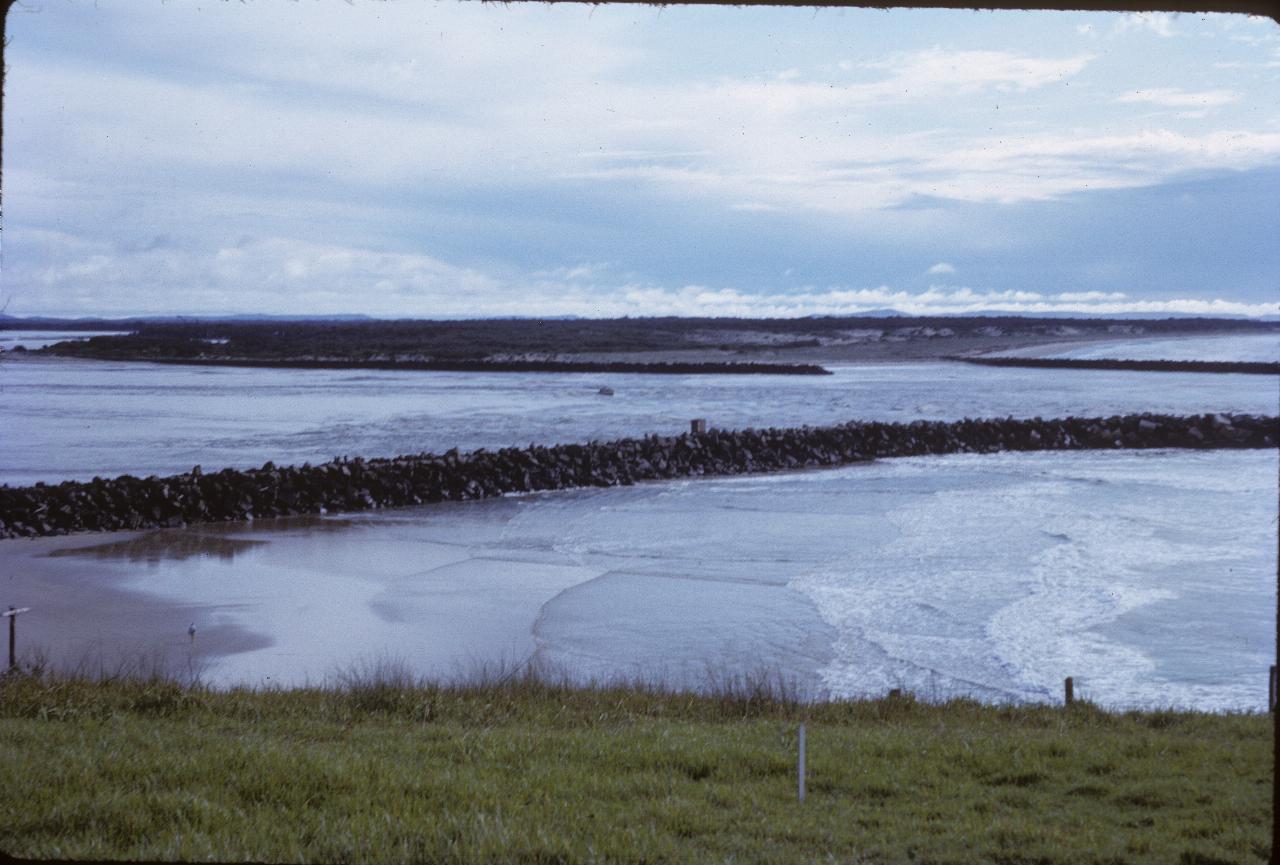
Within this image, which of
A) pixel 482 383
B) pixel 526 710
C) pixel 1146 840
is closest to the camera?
pixel 1146 840

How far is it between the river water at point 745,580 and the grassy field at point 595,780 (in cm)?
220

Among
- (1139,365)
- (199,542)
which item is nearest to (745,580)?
(199,542)

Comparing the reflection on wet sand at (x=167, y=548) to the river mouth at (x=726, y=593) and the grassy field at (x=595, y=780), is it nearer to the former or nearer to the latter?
the river mouth at (x=726, y=593)

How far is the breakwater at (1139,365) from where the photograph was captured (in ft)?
223

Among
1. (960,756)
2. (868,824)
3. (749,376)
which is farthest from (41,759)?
(749,376)

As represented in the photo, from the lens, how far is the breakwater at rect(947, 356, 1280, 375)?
6794cm

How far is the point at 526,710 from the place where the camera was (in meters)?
7.86

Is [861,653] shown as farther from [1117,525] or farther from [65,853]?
[1117,525]

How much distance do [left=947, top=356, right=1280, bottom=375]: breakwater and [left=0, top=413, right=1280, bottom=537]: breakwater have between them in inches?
1494

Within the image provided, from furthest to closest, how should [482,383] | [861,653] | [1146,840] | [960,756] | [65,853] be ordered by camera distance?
[482,383]
[861,653]
[960,756]
[1146,840]
[65,853]

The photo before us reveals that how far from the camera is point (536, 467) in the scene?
952 inches

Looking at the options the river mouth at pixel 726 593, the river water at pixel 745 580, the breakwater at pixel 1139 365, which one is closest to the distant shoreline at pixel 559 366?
the breakwater at pixel 1139 365

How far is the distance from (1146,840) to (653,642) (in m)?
6.58

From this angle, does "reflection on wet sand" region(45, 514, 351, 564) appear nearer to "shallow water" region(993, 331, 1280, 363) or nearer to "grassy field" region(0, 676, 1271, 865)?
"grassy field" region(0, 676, 1271, 865)
